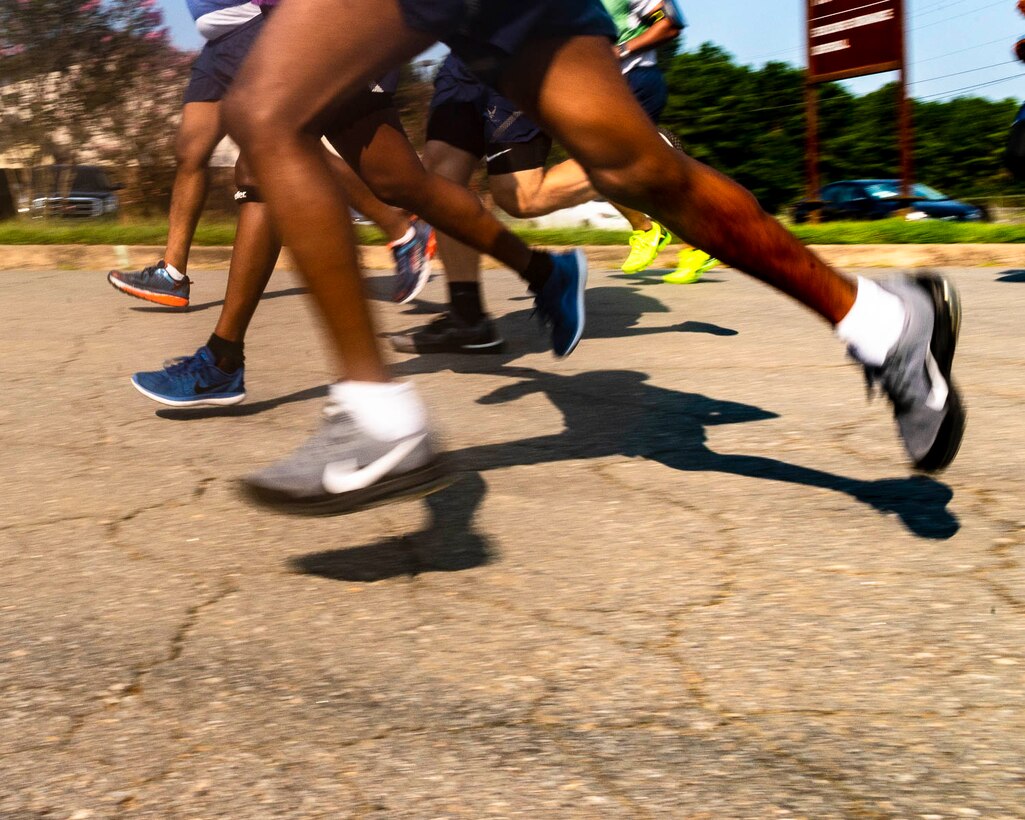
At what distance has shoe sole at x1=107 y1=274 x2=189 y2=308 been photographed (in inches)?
220

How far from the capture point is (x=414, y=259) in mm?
5434

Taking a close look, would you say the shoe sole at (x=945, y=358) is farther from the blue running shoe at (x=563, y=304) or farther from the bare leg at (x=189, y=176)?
the bare leg at (x=189, y=176)

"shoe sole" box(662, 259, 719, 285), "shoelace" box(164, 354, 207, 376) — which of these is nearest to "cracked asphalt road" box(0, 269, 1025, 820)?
"shoelace" box(164, 354, 207, 376)

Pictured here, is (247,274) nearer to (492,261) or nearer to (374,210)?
(374,210)

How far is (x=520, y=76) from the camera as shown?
2307 mm

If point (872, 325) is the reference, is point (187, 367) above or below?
below

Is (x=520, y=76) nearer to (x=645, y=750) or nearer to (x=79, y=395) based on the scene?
(x=645, y=750)

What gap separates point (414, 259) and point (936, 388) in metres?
3.37

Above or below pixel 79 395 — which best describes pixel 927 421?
above

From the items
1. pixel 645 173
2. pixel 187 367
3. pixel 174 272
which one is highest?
pixel 645 173

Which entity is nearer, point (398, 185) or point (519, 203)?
point (398, 185)

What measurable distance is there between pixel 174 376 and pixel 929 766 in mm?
2560

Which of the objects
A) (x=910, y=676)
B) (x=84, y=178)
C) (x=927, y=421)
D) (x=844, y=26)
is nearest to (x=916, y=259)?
(x=844, y=26)

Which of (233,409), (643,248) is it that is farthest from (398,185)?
(643,248)
